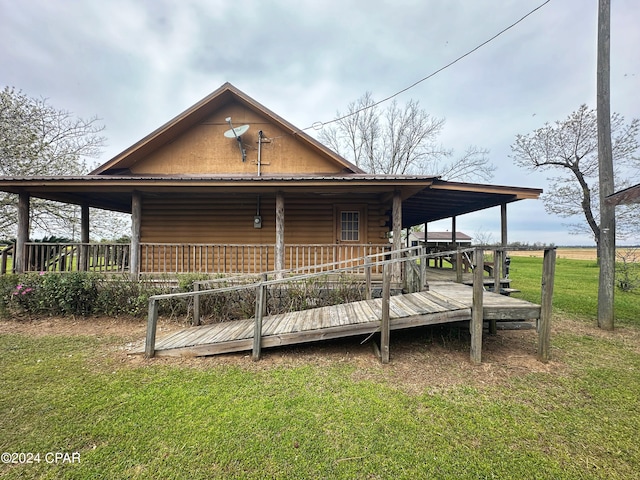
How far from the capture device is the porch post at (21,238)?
7.14 meters

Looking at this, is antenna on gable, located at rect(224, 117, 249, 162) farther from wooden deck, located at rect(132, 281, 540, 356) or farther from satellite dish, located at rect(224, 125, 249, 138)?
wooden deck, located at rect(132, 281, 540, 356)

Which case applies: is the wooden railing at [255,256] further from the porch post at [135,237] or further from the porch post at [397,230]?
the porch post at [397,230]

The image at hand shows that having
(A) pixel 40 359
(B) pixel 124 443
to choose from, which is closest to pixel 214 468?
(B) pixel 124 443

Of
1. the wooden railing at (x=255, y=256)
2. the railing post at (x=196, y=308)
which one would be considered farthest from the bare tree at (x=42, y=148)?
the railing post at (x=196, y=308)

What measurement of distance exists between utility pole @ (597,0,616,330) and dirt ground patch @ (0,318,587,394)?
2.04 metres

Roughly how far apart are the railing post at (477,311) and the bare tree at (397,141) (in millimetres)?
21791

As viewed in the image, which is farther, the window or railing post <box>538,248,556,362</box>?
the window

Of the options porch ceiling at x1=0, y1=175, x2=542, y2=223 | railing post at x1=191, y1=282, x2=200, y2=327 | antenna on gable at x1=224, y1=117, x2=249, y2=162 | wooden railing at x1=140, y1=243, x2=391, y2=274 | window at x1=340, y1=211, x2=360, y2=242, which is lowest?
railing post at x1=191, y1=282, x2=200, y2=327

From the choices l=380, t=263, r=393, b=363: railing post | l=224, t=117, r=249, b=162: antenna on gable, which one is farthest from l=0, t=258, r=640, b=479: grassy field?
l=224, t=117, r=249, b=162: antenna on gable

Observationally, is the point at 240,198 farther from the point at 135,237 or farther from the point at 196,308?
the point at 196,308

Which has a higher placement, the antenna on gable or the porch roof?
the antenna on gable

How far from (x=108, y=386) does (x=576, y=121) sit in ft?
96.0

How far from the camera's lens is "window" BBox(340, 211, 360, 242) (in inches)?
366

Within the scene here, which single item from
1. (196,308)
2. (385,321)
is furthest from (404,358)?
(196,308)
